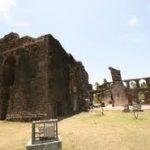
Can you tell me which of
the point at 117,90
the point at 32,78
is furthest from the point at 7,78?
the point at 117,90

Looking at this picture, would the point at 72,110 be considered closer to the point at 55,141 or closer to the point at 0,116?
the point at 0,116

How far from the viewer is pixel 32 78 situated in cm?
2372

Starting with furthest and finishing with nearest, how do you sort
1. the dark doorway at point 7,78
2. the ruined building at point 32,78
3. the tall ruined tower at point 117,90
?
the tall ruined tower at point 117,90 → the dark doorway at point 7,78 → the ruined building at point 32,78

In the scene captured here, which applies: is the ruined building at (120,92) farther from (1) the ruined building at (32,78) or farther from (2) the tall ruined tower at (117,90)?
(1) the ruined building at (32,78)

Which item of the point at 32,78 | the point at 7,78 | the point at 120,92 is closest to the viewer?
the point at 32,78

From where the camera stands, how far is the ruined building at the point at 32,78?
22859 millimetres

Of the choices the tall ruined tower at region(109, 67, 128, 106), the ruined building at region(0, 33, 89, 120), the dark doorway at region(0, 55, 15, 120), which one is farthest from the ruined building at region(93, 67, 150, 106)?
the dark doorway at region(0, 55, 15, 120)

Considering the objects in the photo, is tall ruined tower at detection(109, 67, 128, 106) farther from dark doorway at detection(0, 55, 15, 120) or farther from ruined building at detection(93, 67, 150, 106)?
dark doorway at detection(0, 55, 15, 120)

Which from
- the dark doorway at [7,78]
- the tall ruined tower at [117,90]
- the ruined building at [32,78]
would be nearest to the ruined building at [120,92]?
the tall ruined tower at [117,90]

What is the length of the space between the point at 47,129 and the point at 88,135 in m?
4.00

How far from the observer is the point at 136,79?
1870 inches

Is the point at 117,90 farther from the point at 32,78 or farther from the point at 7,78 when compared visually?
the point at 32,78

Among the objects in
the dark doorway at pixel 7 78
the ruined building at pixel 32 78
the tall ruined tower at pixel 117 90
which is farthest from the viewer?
the tall ruined tower at pixel 117 90

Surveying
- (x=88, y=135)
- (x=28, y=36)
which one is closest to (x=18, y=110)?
(x=28, y=36)
